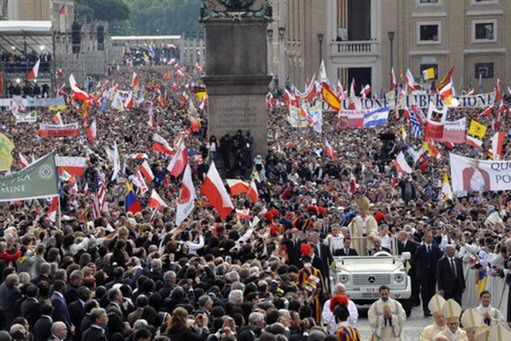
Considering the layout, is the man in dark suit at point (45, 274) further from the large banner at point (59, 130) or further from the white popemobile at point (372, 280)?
the large banner at point (59, 130)

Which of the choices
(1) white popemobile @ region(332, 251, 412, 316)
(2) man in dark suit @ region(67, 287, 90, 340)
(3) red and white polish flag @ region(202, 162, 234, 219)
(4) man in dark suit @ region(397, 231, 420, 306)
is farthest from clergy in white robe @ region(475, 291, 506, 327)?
(3) red and white polish flag @ region(202, 162, 234, 219)

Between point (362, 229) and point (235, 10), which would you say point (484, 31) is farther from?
point (362, 229)

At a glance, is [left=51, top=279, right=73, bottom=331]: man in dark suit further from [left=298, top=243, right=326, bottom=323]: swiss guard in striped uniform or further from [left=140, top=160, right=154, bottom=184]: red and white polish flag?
[left=140, top=160, right=154, bottom=184]: red and white polish flag

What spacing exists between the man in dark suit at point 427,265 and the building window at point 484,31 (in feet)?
216

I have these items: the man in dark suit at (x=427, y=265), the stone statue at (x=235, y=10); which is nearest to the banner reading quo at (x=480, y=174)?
the man in dark suit at (x=427, y=265)

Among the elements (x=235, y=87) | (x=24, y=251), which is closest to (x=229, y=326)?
(x=24, y=251)

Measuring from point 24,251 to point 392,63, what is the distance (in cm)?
6464

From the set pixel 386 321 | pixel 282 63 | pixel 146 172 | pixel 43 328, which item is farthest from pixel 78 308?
pixel 282 63

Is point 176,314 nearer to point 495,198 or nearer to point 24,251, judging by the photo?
point 24,251

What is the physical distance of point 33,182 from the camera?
26422mm

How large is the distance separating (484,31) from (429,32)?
3.15 metres

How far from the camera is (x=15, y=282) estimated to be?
63.7 ft

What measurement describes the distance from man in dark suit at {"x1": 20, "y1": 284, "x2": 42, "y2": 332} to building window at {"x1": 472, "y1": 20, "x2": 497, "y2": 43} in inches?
2947

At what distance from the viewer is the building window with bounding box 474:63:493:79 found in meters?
90.8
